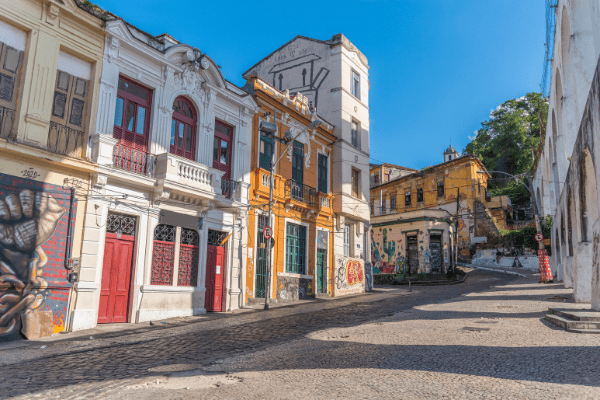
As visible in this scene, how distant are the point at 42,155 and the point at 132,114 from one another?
363 cm

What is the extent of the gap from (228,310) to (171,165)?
591 centimetres

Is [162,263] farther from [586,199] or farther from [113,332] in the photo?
[586,199]

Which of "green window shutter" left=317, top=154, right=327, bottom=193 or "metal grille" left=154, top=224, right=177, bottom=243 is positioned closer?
"metal grille" left=154, top=224, right=177, bottom=243

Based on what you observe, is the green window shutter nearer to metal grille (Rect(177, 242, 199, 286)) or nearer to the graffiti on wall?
metal grille (Rect(177, 242, 199, 286))

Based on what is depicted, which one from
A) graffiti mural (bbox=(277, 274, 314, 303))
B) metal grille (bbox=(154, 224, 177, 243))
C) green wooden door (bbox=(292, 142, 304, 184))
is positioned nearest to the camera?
metal grille (bbox=(154, 224, 177, 243))

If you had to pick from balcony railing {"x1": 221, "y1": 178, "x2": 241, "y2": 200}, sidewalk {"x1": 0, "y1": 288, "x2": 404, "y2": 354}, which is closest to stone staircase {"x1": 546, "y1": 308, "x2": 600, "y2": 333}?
sidewalk {"x1": 0, "y1": 288, "x2": 404, "y2": 354}

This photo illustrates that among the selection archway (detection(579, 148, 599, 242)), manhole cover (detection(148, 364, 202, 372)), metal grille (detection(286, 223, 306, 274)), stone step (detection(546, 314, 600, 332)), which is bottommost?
manhole cover (detection(148, 364, 202, 372))

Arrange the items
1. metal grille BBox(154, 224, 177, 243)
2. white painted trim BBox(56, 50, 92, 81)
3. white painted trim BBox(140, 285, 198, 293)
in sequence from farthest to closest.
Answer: metal grille BBox(154, 224, 177, 243), white painted trim BBox(140, 285, 198, 293), white painted trim BBox(56, 50, 92, 81)

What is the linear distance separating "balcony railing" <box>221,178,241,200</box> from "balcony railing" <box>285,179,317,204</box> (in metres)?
3.76

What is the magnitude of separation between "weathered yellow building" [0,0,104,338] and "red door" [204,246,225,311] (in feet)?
16.8

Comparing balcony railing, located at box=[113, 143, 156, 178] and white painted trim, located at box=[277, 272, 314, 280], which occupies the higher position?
balcony railing, located at box=[113, 143, 156, 178]

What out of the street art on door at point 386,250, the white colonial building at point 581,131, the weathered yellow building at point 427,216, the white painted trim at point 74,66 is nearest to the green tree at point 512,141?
the weathered yellow building at point 427,216

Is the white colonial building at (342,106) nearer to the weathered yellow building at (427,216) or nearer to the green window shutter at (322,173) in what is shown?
the green window shutter at (322,173)

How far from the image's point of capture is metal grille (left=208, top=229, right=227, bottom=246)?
52.4 ft
